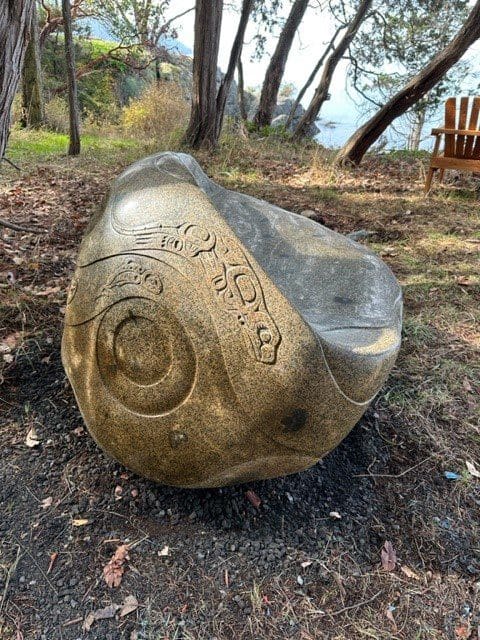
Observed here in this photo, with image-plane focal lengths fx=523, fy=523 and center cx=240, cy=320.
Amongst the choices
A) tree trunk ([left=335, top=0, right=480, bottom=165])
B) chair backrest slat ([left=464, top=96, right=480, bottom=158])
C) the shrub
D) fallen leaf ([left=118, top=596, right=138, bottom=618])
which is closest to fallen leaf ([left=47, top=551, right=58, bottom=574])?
fallen leaf ([left=118, top=596, right=138, bottom=618])

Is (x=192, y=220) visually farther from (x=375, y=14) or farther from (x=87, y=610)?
(x=375, y=14)

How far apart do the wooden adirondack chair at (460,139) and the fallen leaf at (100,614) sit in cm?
620

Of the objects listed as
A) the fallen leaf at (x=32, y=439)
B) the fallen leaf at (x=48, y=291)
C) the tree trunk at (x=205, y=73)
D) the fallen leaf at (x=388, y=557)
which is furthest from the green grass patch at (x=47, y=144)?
the fallen leaf at (x=388, y=557)

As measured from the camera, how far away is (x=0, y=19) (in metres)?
2.46

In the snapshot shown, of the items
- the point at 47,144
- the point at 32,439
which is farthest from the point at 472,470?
the point at 47,144

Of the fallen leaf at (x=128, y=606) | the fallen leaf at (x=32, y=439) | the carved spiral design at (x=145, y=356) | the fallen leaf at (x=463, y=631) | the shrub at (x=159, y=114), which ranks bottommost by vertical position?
the fallen leaf at (x=463, y=631)

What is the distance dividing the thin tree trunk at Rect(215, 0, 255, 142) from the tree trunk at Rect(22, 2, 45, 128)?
4234 mm

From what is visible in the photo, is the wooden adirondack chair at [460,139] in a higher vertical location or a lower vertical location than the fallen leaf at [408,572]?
higher

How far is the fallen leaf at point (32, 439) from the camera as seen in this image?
239 centimetres

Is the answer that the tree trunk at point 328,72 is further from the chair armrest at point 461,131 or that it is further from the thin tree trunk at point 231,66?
the chair armrest at point 461,131

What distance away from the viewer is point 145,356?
68.8 inches

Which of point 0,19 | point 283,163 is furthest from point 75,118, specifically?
point 0,19

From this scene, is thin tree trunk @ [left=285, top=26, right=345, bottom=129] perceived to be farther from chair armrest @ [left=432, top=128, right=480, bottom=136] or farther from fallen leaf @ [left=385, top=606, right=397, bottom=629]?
fallen leaf @ [left=385, top=606, right=397, bottom=629]

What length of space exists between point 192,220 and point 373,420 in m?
1.62
